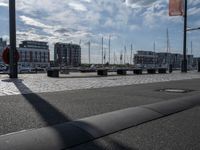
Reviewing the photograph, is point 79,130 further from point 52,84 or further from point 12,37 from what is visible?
point 12,37

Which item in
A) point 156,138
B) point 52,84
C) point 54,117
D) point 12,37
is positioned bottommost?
point 156,138

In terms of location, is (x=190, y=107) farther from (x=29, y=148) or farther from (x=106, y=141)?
(x=29, y=148)

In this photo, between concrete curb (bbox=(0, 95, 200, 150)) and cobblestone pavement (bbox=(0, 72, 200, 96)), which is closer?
concrete curb (bbox=(0, 95, 200, 150))

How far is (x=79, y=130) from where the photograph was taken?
6422mm

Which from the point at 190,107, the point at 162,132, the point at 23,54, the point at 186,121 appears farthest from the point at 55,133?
the point at 23,54

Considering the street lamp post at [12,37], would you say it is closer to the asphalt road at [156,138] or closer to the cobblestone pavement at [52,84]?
the cobblestone pavement at [52,84]

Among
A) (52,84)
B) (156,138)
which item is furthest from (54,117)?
(52,84)

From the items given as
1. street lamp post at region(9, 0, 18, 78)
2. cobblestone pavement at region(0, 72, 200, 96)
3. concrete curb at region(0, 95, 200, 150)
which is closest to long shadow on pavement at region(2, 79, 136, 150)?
concrete curb at region(0, 95, 200, 150)

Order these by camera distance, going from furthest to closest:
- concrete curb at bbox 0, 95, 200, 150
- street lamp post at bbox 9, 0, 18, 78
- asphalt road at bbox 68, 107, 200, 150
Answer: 1. street lamp post at bbox 9, 0, 18, 78
2. asphalt road at bbox 68, 107, 200, 150
3. concrete curb at bbox 0, 95, 200, 150

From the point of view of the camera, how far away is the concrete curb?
5363 mm

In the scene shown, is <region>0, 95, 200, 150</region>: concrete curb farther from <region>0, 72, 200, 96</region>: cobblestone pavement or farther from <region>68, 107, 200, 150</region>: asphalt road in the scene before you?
<region>0, 72, 200, 96</region>: cobblestone pavement

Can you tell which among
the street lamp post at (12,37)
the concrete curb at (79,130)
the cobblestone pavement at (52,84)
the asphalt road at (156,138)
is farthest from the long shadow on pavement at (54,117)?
the street lamp post at (12,37)

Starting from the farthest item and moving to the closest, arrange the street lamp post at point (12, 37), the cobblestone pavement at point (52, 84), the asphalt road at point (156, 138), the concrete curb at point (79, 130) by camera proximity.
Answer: the street lamp post at point (12, 37) → the cobblestone pavement at point (52, 84) → the asphalt road at point (156, 138) → the concrete curb at point (79, 130)

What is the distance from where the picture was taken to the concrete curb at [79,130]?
536 cm
